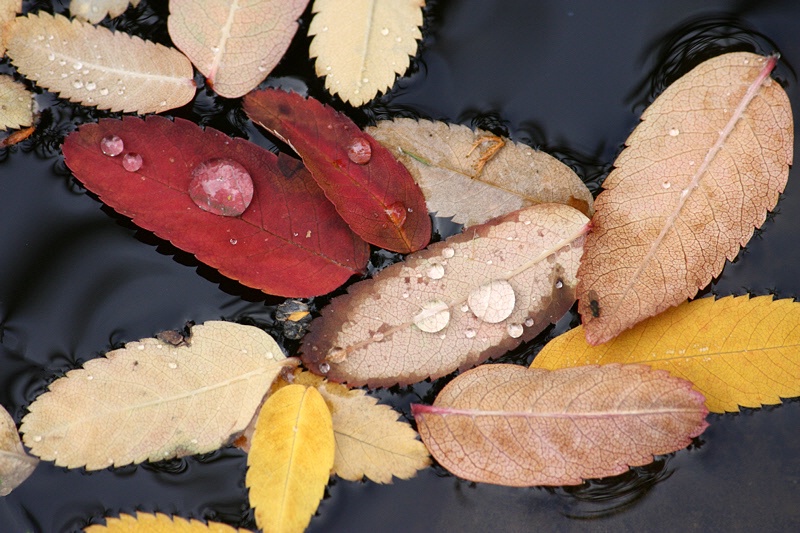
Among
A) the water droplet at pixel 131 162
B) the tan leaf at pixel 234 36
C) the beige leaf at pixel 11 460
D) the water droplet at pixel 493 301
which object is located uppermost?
the tan leaf at pixel 234 36

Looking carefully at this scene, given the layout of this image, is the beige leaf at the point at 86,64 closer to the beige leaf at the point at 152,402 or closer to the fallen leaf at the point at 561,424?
the beige leaf at the point at 152,402

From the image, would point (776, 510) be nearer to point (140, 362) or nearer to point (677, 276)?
point (677, 276)

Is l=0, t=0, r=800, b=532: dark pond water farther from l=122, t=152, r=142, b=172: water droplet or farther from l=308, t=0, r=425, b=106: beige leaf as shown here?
l=122, t=152, r=142, b=172: water droplet

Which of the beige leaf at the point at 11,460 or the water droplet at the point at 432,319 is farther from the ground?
the water droplet at the point at 432,319

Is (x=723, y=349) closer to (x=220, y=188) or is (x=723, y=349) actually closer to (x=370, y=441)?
(x=370, y=441)

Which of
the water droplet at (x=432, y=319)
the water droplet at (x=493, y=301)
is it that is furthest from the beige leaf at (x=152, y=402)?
the water droplet at (x=493, y=301)

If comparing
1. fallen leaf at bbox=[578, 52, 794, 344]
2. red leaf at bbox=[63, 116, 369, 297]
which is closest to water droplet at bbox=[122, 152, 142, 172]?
red leaf at bbox=[63, 116, 369, 297]

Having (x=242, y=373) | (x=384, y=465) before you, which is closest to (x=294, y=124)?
(x=242, y=373)
